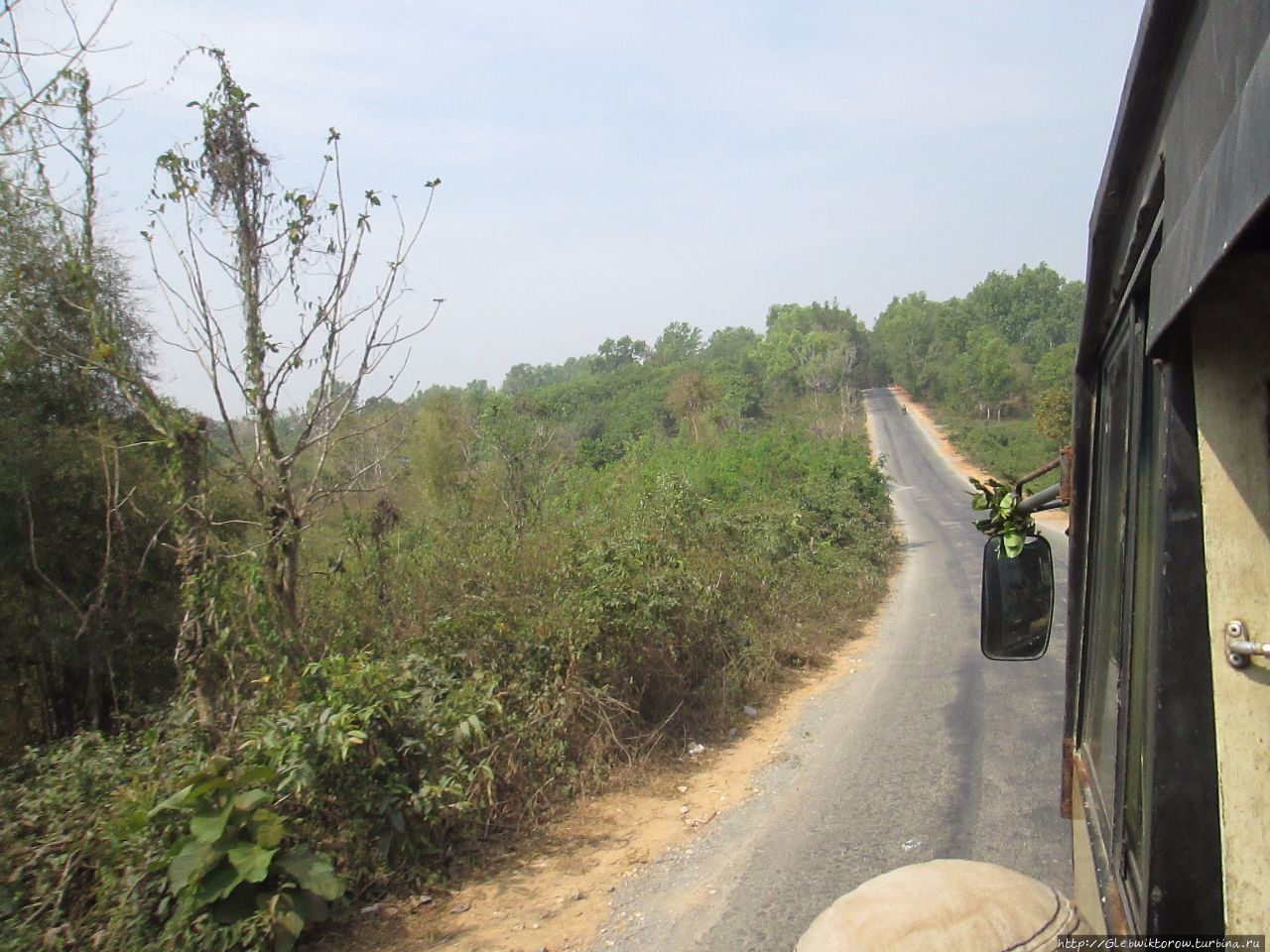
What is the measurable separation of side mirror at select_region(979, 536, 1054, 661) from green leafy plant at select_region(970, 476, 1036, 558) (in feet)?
0.10

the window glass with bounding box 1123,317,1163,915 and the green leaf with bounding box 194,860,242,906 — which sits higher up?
the window glass with bounding box 1123,317,1163,915

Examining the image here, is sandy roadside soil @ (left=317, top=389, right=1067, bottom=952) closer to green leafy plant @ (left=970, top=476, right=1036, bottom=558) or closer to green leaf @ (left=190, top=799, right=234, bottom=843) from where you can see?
green leaf @ (left=190, top=799, right=234, bottom=843)

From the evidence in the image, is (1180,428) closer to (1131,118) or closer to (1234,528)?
(1234,528)

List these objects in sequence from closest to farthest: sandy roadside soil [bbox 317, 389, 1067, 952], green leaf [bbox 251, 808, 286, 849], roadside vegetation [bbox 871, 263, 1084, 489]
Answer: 1. green leaf [bbox 251, 808, 286, 849]
2. sandy roadside soil [bbox 317, 389, 1067, 952]
3. roadside vegetation [bbox 871, 263, 1084, 489]

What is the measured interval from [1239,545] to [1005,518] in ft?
5.65

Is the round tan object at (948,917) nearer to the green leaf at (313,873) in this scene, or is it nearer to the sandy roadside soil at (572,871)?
the sandy roadside soil at (572,871)

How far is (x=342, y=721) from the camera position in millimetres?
4480

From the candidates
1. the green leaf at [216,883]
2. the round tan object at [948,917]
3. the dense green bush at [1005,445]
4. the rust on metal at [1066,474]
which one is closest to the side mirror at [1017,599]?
the rust on metal at [1066,474]

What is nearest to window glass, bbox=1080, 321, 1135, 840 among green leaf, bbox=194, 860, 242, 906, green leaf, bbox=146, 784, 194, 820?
green leaf, bbox=194, 860, 242, 906

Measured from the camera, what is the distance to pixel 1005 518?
267cm

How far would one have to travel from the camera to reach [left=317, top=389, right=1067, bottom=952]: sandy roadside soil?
422 cm

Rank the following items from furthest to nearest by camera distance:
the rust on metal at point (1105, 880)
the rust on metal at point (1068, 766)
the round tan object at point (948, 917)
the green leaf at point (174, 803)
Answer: the green leaf at point (174, 803)
the rust on metal at point (1068, 766)
the round tan object at point (948, 917)
the rust on metal at point (1105, 880)

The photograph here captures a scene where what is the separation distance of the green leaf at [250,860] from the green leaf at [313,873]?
0.15m

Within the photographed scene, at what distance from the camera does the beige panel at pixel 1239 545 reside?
98 centimetres
